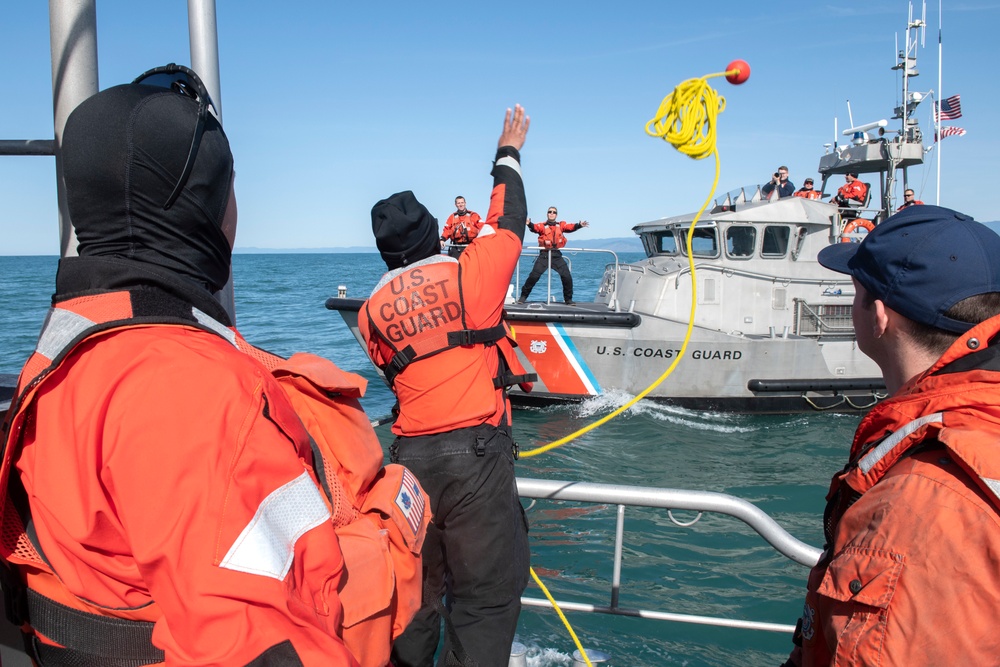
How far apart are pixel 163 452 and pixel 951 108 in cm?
1483

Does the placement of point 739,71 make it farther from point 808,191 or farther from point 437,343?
point 808,191

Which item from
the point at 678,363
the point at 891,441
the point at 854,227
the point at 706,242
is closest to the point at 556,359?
the point at 678,363

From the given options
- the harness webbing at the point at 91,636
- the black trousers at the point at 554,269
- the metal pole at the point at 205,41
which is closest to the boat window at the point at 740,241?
the black trousers at the point at 554,269

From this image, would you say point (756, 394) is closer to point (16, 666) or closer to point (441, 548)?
point (441, 548)

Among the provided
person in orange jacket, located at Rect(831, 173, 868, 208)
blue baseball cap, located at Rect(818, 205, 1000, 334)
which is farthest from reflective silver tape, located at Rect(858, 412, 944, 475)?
person in orange jacket, located at Rect(831, 173, 868, 208)

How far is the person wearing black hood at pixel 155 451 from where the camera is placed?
0.84m

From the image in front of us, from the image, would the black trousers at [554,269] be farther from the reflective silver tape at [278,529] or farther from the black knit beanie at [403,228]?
the reflective silver tape at [278,529]

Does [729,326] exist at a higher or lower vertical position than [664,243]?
lower

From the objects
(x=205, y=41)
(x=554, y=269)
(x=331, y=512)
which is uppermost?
(x=205, y=41)

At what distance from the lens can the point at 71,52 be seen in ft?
4.98

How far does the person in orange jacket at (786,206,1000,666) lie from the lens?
1084mm

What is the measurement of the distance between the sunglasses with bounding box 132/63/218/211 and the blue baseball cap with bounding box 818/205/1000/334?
4.39ft

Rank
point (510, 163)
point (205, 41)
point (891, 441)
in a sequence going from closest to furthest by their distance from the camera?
point (891, 441) < point (205, 41) < point (510, 163)

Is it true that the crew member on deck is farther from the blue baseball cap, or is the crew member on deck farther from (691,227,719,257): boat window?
the blue baseball cap
